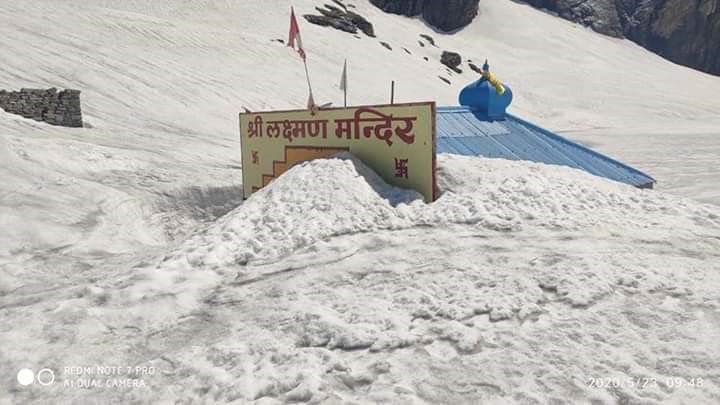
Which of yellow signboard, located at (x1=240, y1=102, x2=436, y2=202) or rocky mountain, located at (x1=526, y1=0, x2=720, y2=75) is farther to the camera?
rocky mountain, located at (x1=526, y1=0, x2=720, y2=75)

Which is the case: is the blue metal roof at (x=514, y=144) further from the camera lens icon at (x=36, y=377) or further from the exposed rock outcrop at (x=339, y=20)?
the exposed rock outcrop at (x=339, y=20)

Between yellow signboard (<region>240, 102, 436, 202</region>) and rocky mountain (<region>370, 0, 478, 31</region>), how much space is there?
5711 centimetres

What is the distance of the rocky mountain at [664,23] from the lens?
246 ft

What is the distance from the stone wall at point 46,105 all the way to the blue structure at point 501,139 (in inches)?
396

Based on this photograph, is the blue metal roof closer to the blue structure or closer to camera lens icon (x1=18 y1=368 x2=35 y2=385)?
the blue structure

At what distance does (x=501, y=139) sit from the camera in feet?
35.2

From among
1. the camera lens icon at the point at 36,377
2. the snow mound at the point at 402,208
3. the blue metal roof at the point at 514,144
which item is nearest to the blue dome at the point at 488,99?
the blue metal roof at the point at 514,144

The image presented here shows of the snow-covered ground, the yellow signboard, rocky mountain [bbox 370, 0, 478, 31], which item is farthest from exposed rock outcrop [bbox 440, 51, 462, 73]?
the yellow signboard

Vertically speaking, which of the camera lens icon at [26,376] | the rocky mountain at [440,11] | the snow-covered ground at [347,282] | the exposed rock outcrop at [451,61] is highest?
Answer: the rocky mountain at [440,11]

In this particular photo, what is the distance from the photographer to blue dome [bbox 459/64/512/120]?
37.9 ft

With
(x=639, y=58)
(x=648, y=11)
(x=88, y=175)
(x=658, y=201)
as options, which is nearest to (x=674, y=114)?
(x=639, y=58)

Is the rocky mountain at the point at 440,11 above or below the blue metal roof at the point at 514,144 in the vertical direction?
above

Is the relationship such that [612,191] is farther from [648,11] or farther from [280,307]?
[648,11]
